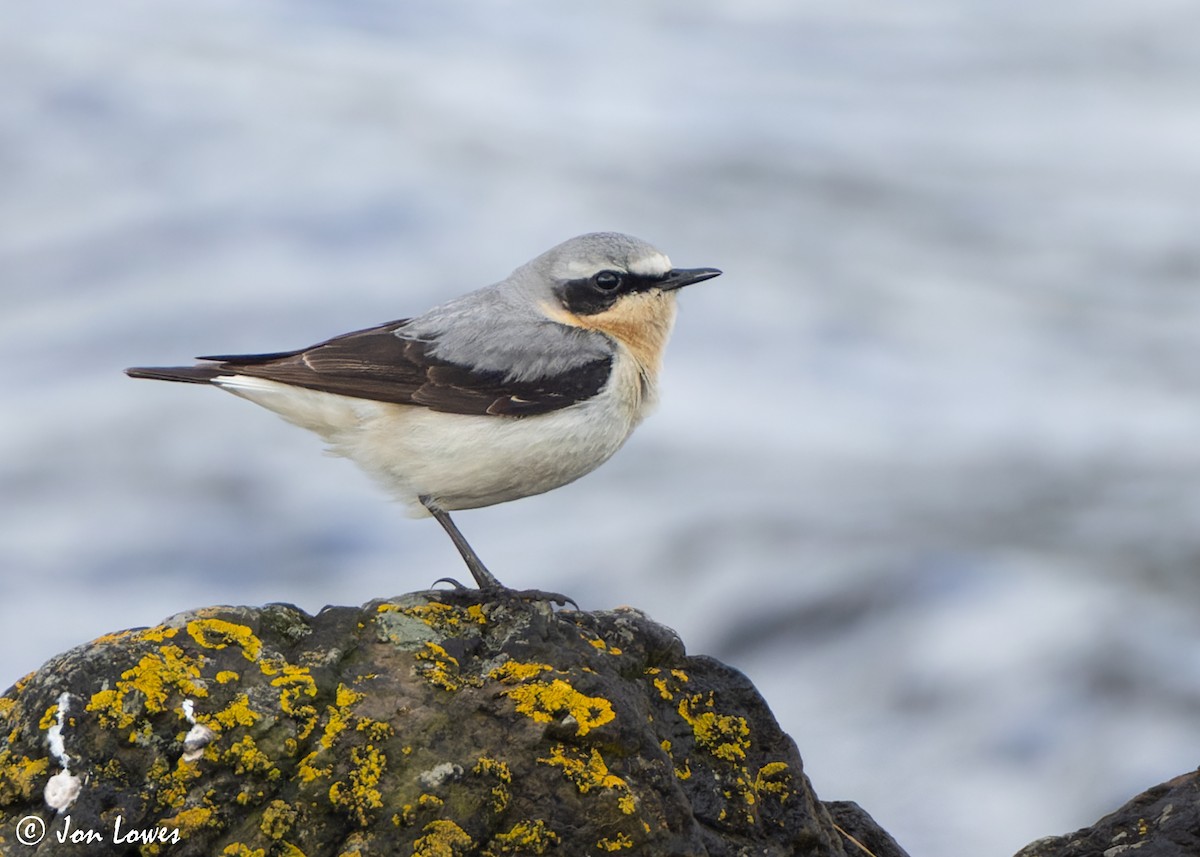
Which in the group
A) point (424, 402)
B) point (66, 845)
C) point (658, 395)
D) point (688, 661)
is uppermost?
point (658, 395)

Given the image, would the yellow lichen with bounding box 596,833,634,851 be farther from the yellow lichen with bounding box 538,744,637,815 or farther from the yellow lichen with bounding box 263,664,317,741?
the yellow lichen with bounding box 263,664,317,741

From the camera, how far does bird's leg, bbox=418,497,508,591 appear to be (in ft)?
23.8

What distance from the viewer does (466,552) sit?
757 cm

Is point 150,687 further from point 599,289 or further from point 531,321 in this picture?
point 599,289

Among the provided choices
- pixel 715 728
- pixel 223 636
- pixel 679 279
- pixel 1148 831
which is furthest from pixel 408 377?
pixel 1148 831

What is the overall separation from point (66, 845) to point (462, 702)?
5.06ft

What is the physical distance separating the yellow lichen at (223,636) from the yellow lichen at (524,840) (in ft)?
4.21

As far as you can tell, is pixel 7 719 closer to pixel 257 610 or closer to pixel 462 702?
pixel 257 610

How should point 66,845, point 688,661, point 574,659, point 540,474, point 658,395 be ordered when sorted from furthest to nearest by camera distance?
point 658,395, point 540,474, point 688,661, point 574,659, point 66,845

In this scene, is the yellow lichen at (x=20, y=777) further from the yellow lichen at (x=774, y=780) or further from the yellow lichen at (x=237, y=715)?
the yellow lichen at (x=774, y=780)

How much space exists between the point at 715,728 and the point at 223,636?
220 centimetres

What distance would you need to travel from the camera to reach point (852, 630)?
1681 centimetres

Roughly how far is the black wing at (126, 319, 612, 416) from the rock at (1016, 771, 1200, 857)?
3462 millimetres

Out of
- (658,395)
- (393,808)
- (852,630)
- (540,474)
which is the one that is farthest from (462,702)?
(852,630)
